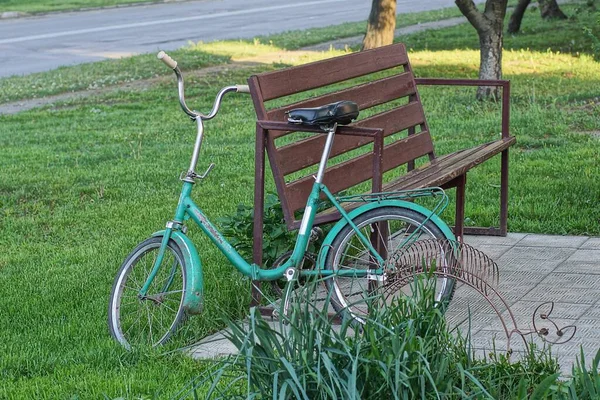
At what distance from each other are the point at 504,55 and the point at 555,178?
890 centimetres

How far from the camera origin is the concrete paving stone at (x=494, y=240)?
6.51 metres

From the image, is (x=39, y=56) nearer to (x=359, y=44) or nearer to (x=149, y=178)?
(x=359, y=44)

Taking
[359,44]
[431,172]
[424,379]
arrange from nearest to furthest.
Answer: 1. [424,379]
2. [431,172]
3. [359,44]

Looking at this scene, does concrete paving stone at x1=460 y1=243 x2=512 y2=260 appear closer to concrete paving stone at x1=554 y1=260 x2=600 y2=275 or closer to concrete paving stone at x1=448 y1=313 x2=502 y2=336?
concrete paving stone at x1=554 y1=260 x2=600 y2=275

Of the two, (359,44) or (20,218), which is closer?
(20,218)

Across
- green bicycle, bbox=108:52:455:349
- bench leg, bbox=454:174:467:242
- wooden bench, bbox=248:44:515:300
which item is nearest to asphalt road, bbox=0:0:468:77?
wooden bench, bbox=248:44:515:300

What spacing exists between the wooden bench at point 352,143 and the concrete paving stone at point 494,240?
4 cm

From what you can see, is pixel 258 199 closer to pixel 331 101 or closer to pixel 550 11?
pixel 331 101

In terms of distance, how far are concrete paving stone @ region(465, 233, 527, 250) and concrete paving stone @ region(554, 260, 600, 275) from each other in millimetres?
557

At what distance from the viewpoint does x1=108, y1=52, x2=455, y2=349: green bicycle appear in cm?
464

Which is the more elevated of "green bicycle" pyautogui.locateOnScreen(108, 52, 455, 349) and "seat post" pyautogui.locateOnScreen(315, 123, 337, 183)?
"seat post" pyautogui.locateOnScreen(315, 123, 337, 183)

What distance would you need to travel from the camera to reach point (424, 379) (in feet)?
10.8

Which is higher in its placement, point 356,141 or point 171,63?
point 171,63

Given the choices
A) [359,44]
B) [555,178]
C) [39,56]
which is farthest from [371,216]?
[39,56]
